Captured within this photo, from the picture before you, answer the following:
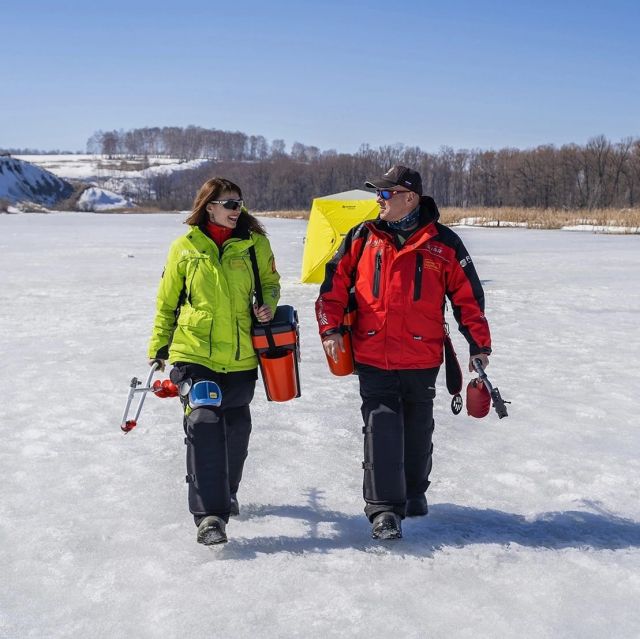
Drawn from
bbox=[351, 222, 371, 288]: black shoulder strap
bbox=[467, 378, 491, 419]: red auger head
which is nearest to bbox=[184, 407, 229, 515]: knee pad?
bbox=[351, 222, 371, 288]: black shoulder strap

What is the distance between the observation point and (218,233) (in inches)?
126

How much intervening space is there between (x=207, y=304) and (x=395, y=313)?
2.72 feet

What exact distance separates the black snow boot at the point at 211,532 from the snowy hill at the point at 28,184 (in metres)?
117

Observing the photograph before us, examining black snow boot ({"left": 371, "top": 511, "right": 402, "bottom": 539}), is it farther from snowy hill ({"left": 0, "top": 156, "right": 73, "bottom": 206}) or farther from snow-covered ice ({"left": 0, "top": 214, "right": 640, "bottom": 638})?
snowy hill ({"left": 0, "top": 156, "right": 73, "bottom": 206})

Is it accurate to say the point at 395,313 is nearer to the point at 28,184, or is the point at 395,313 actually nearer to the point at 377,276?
the point at 377,276

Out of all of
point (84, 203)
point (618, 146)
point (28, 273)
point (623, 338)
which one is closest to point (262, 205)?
point (84, 203)

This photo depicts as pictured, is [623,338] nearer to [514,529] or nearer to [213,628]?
[514,529]

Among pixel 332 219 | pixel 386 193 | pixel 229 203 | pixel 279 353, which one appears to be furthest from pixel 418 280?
pixel 332 219

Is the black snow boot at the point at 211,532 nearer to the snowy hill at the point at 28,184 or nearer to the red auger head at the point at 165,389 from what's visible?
the red auger head at the point at 165,389

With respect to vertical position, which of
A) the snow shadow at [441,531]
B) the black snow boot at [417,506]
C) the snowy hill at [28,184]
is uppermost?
the snowy hill at [28,184]

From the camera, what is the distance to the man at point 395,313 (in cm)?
313

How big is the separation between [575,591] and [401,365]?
1137 millimetres

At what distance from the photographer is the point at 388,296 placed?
3129mm

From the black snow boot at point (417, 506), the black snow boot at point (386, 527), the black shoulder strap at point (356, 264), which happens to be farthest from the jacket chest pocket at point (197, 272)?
the black snow boot at point (417, 506)
